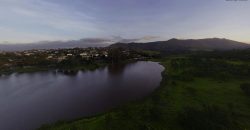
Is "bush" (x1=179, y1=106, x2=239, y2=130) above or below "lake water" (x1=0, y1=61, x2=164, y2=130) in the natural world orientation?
above

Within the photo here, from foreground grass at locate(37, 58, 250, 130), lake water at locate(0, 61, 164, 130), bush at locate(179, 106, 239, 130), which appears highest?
bush at locate(179, 106, 239, 130)

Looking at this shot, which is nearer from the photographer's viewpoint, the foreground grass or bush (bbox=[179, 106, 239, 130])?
bush (bbox=[179, 106, 239, 130])

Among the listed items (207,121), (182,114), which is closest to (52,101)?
(182,114)

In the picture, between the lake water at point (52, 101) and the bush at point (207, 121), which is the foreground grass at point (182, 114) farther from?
the lake water at point (52, 101)

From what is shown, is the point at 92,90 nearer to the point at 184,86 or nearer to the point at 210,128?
the point at 184,86

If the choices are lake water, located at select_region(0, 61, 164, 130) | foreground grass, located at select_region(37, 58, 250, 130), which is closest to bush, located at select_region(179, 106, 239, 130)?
foreground grass, located at select_region(37, 58, 250, 130)

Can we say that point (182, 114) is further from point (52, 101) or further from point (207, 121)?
point (52, 101)

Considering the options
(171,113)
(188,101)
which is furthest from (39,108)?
(188,101)

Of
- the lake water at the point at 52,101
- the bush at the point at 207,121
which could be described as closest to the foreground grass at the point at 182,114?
the bush at the point at 207,121

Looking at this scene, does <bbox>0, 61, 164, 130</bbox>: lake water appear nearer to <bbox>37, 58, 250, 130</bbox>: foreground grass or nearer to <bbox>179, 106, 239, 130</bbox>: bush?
<bbox>37, 58, 250, 130</bbox>: foreground grass
